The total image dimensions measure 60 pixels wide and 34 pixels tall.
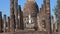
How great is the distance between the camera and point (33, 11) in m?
61.7

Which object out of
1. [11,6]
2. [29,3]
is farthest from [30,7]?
[11,6]

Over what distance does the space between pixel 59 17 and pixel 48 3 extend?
44.0 ft

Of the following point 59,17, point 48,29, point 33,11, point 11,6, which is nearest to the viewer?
point 48,29

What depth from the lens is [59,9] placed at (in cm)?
3634

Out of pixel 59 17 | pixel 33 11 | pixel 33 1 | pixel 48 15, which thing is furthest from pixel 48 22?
pixel 33 1

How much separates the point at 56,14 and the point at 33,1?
2899 cm

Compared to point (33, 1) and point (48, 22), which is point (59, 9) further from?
point (33, 1)

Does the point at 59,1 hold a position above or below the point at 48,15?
above

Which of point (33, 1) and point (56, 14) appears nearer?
point (56, 14)

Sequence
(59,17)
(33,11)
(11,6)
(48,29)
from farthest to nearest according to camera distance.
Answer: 1. (33,11)
2. (59,17)
3. (11,6)
4. (48,29)

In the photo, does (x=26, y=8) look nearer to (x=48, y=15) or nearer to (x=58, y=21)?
(x=58, y=21)

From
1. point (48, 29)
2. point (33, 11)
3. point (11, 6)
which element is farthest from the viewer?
point (33, 11)

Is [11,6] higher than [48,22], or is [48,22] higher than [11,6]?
[11,6]

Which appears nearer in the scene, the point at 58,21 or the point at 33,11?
the point at 58,21
